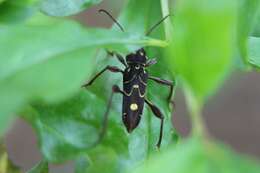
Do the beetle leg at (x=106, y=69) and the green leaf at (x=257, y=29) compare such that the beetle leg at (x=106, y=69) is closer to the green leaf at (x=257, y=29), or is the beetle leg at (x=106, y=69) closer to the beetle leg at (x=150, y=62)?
the beetle leg at (x=150, y=62)

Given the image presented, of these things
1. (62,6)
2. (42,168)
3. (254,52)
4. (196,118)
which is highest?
(196,118)

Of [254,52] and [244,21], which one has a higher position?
[244,21]

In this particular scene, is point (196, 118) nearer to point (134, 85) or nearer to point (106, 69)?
point (106, 69)

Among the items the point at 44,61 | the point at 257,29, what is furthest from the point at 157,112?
the point at 44,61

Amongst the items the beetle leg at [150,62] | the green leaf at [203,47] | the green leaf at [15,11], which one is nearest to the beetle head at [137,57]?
the beetle leg at [150,62]

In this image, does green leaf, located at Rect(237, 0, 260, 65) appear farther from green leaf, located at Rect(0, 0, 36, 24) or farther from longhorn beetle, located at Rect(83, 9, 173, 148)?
green leaf, located at Rect(0, 0, 36, 24)
